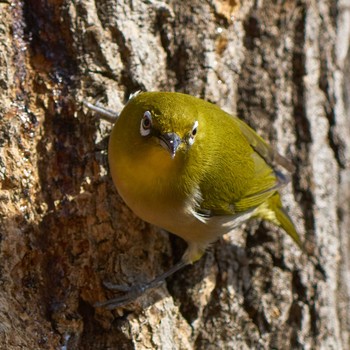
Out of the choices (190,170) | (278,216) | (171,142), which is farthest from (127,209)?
(278,216)

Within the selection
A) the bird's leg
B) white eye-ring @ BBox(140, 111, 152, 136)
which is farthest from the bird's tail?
white eye-ring @ BBox(140, 111, 152, 136)


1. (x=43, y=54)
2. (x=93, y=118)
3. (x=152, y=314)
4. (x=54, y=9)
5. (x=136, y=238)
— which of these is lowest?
(x=152, y=314)

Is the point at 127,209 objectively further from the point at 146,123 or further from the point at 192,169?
the point at 146,123

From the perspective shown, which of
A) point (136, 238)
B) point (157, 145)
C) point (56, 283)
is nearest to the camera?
point (157, 145)

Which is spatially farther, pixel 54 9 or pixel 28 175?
pixel 54 9

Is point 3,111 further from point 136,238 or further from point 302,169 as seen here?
point 302,169

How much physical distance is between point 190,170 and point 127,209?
1.83ft

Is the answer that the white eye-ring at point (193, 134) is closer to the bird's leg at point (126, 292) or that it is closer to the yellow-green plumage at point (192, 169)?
the yellow-green plumage at point (192, 169)

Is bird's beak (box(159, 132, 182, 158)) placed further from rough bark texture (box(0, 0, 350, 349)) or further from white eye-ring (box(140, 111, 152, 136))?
rough bark texture (box(0, 0, 350, 349))

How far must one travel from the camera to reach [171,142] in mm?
3248

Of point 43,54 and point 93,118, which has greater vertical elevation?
point 43,54

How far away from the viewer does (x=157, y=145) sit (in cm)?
337

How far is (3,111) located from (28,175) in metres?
0.41

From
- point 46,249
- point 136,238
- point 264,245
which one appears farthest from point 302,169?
point 46,249
